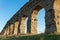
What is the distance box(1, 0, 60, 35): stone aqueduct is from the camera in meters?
15.1

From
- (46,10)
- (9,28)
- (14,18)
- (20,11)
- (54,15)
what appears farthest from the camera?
(9,28)

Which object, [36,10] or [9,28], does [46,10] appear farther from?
[9,28]

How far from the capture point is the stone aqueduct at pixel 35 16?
49.6 ft

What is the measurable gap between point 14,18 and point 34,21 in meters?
7.01

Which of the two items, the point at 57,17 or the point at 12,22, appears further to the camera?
the point at 12,22

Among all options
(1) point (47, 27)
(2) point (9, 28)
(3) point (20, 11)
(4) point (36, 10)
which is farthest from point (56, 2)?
(2) point (9, 28)

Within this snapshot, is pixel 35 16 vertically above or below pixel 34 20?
above

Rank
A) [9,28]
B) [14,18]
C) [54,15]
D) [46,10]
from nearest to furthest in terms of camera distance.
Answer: [54,15]
[46,10]
[14,18]
[9,28]

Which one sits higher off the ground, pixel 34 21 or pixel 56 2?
pixel 56 2

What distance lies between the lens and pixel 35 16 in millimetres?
19078

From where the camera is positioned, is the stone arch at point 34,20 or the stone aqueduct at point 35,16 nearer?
the stone aqueduct at point 35,16

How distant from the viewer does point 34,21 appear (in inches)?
750

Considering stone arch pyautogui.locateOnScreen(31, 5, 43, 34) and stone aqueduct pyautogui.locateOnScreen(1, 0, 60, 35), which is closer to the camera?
stone aqueduct pyautogui.locateOnScreen(1, 0, 60, 35)

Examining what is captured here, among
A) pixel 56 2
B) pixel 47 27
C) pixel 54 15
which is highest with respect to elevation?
pixel 56 2
